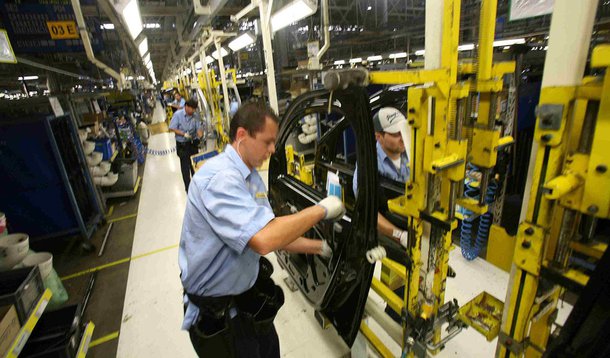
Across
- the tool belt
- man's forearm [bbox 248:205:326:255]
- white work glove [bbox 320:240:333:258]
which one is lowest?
the tool belt

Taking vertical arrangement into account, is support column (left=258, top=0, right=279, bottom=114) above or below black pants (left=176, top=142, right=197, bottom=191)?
above

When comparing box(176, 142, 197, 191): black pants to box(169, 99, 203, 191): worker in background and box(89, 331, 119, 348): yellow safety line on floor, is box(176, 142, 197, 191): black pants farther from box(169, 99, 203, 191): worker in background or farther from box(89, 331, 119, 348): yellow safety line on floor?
box(89, 331, 119, 348): yellow safety line on floor

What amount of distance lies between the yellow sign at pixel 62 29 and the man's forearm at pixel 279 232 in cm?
454

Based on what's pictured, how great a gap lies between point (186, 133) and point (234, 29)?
2.19 metres

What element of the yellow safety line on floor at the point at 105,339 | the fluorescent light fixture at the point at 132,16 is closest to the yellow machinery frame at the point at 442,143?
the yellow safety line on floor at the point at 105,339

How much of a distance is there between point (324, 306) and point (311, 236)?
449 mm

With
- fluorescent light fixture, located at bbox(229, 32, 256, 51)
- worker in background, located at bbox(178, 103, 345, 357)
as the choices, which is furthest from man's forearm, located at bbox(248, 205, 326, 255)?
fluorescent light fixture, located at bbox(229, 32, 256, 51)

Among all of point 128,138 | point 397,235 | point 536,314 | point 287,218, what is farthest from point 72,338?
point 128,138

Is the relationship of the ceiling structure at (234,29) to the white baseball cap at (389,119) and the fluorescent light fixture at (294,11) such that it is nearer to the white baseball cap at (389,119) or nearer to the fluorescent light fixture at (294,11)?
the fluorescent light fixture at (294,11)

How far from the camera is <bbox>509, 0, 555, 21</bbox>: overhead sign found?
1347 millimetres

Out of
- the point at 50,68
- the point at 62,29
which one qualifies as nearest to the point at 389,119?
the point at 62,29

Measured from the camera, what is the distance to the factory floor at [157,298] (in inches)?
96.2

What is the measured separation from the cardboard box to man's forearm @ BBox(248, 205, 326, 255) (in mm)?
1500

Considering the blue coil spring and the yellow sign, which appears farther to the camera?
the yellow sign
